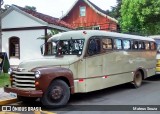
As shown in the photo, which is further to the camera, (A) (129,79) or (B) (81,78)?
(A) (129,79)

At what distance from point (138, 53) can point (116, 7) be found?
142ft

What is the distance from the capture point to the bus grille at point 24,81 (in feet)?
29.5

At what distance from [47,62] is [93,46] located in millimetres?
1861

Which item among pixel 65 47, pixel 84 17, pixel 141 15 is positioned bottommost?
pixel 65 47

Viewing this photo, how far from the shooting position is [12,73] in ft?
31.7

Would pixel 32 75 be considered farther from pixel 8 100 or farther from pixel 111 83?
pixel 111 83

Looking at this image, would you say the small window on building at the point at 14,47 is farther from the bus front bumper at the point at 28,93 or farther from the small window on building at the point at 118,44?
the bus front bumper at the point at 28,93

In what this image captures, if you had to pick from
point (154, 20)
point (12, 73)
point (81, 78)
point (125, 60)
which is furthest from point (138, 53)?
point (154, 20)

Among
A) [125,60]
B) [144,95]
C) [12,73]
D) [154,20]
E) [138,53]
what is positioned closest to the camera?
[12,73]

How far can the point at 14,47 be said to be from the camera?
2773 centimetres

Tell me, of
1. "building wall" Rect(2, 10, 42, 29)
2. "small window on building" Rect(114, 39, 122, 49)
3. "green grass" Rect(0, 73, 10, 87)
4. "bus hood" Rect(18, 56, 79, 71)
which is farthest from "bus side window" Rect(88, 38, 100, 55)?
"building wall" Rect(2, 10, 42, 29)

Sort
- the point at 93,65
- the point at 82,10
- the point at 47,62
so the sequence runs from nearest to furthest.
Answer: the point at 47,62, the point at 93,65, the point at 82,10

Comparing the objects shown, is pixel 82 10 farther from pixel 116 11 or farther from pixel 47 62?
pixel 47 62

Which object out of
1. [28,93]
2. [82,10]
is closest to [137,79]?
[28,93]
